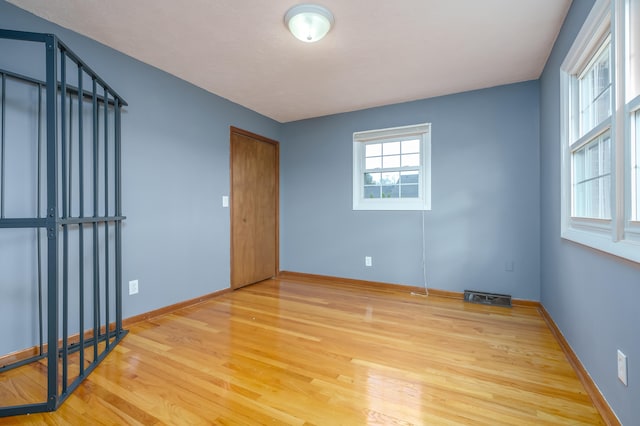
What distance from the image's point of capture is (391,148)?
3689mm

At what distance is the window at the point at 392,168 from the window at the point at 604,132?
1471 millimetres

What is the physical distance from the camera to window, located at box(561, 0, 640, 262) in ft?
3.92

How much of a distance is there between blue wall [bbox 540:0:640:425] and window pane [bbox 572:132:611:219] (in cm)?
23

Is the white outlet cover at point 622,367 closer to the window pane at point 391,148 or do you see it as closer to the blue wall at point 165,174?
the window pane at point 391,148

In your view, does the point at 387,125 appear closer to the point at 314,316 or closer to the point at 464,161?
the point at 464,161

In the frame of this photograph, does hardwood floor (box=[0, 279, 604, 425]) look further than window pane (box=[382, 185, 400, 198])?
No

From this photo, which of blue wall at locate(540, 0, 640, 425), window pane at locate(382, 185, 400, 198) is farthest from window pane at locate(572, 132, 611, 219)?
window pane at locate(382, 185, 400, 198)

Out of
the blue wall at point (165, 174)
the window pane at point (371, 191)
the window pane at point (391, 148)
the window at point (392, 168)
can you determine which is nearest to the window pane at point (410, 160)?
the window at point (392, 168)

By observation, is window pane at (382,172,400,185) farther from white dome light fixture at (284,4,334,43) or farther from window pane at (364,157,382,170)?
white dome light fixture at (284,4,334,43)

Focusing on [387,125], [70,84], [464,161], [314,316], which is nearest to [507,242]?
[464,161]

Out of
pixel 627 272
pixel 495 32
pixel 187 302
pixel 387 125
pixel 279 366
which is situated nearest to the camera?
pixel 627 272

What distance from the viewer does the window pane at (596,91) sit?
1.56 metres

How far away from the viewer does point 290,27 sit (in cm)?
202

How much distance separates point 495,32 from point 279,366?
2858 millimetres
